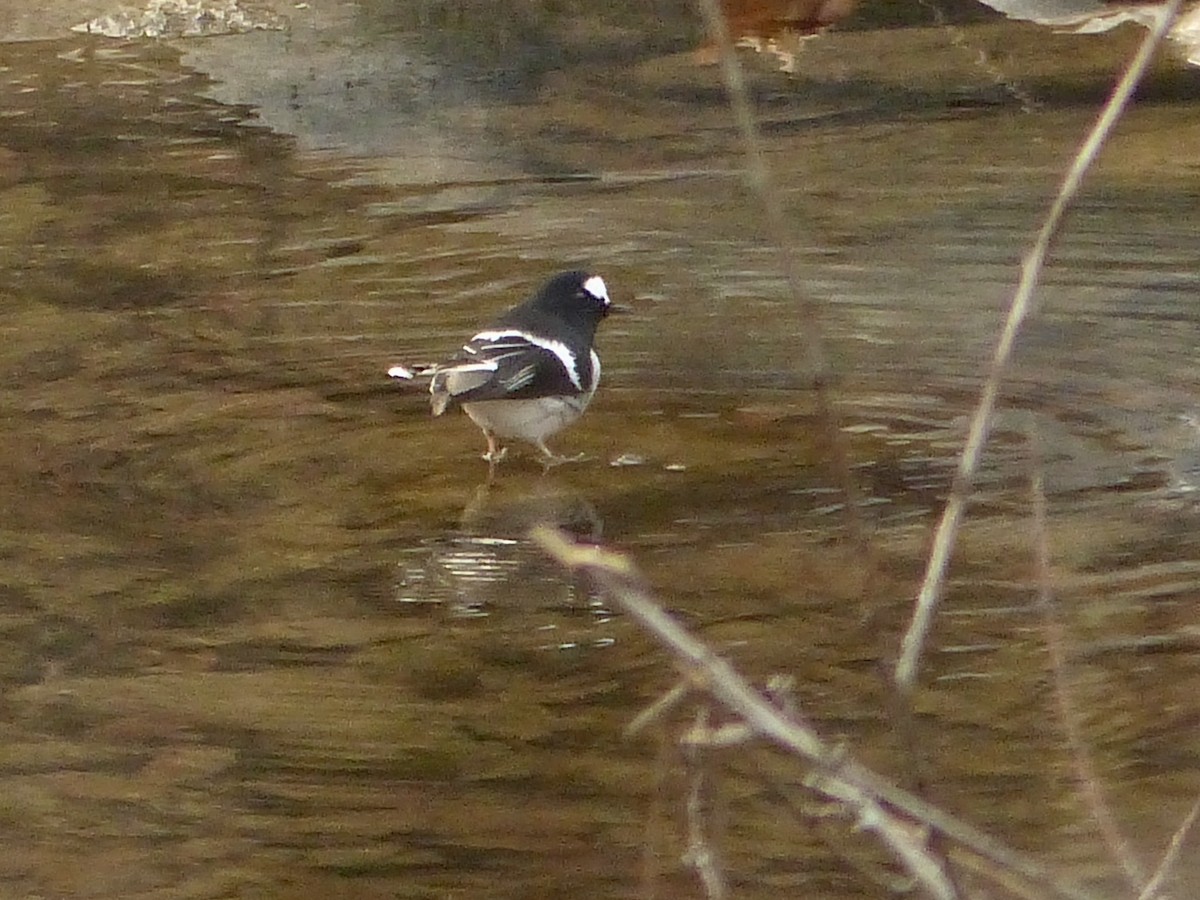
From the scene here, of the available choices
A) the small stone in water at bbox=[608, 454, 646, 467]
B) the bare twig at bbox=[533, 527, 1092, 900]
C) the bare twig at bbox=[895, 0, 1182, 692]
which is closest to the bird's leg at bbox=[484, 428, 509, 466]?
the small stone in water at bbox=[608, 454, 646, 467]

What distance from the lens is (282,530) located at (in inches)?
217

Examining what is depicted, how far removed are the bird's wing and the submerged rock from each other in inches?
255

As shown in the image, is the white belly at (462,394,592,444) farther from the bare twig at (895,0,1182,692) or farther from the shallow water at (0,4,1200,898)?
the bare twig at (895,0,1182,692)

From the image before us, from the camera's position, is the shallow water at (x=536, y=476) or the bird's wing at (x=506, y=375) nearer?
the shallow water at (x=536, y=476)

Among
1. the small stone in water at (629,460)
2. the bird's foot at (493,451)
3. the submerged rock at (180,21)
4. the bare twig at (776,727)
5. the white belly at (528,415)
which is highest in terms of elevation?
the bare twig at (776,727)

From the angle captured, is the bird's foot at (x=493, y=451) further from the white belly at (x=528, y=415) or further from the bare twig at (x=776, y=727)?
the bare twig at (x=776, y=727)

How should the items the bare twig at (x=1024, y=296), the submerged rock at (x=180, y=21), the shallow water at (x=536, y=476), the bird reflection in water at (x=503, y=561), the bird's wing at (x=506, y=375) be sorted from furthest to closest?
the submerged rock at (x=180, y=21) → the bird's wing at (x=506, y=375) → the bird reflection in water at (x=503, y=561) → the shallow water at (x=536, y=476) → the bare twig at (x=1024, y=296)

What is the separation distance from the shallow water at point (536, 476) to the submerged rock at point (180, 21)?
1.28 metres

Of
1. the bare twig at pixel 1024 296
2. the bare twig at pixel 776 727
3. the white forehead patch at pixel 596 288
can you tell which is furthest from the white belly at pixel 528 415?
the bare twig at pixel 776 727

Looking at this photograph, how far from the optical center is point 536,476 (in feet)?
20.0

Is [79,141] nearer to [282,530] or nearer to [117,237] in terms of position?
[117,237]

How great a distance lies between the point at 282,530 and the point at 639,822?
192 centimetres

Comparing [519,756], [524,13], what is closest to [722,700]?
[519,756]

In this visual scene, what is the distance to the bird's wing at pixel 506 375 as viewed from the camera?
6066mm
